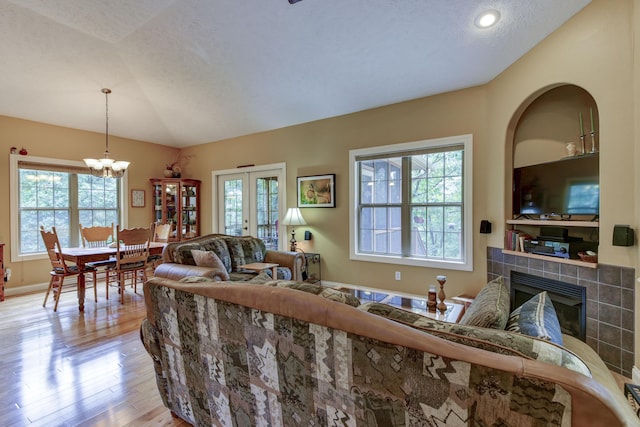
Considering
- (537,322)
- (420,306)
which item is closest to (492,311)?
(537,322)

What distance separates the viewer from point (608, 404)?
624 mm

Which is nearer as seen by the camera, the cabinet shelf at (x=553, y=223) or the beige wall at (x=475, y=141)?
the beige wall at (x=475, y=141)

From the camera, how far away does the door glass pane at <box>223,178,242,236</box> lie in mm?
5685

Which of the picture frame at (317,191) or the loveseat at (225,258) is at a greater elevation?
the picture frame at (317,191)

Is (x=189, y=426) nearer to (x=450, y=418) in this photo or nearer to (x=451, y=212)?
(x=450, y=418)

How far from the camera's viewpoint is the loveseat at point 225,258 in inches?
113

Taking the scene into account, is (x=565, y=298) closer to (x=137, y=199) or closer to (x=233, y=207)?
(x=233, y=207)

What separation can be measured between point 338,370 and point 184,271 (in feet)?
7.66

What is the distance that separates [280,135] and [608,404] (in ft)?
16.2

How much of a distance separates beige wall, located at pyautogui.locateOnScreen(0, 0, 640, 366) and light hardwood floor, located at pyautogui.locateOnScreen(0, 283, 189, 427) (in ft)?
7.03

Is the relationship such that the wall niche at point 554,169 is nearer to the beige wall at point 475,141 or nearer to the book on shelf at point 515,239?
the book on shelf at point 515,239

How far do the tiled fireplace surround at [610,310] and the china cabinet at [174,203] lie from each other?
5990 millimetres

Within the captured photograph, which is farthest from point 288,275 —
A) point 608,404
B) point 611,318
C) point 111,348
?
point 608,404

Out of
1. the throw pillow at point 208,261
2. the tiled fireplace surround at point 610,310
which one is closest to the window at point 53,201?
the throw pillow at point 208,261
